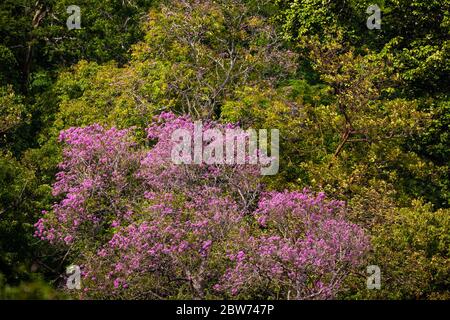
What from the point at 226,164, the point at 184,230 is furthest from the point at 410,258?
the point at 226,164

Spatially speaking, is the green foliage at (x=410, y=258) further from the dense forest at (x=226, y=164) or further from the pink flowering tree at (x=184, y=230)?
the pink flowering tree at (x=184, y=230)

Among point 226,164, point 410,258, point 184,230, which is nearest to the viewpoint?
point 184,230

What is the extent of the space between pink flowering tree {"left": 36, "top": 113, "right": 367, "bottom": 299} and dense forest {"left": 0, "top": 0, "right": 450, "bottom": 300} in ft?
0.16

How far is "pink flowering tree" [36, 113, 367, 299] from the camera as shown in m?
13.4

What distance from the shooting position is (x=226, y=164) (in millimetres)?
17219

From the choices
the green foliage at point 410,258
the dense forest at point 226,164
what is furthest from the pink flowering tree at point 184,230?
the green foliage at point 410,258

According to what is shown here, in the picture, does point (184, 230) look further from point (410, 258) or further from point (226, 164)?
point (410, 258)

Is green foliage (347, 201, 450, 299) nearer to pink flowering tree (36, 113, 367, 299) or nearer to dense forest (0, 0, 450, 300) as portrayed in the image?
dense forest (0, 0, 450, 300)

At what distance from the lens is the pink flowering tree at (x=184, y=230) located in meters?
13.4

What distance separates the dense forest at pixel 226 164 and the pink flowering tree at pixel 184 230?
49 mm

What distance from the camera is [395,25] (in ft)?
79.7

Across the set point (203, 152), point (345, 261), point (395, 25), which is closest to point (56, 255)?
point (203, 152)

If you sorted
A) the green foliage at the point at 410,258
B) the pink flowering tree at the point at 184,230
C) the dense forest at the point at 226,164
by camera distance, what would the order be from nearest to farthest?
the pink flowering tree at the point at 184,230 → the dense forest at the point at 226,164 → the green foliage at the point at 410,258

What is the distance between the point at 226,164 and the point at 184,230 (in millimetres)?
3649
